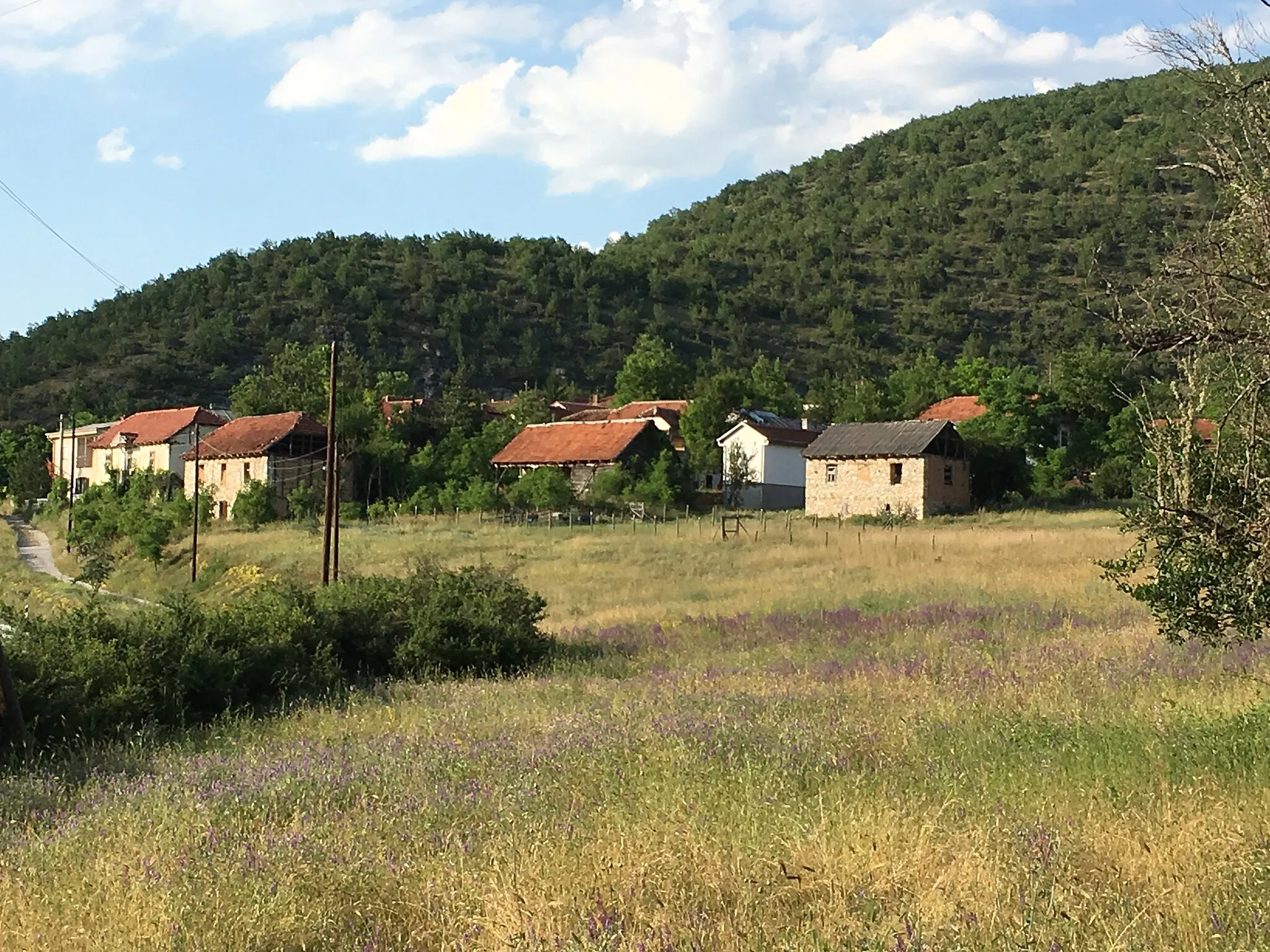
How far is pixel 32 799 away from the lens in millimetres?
7758

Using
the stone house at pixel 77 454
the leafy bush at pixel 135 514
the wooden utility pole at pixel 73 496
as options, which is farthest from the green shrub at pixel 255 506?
the stone house at pixel 77 454

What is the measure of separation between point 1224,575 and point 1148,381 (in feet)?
5.03

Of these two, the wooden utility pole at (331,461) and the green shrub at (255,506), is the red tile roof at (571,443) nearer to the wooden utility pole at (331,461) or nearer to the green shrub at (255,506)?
the green shrub at (255,506)

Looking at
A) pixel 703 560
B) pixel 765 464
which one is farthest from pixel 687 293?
pixel 703 560

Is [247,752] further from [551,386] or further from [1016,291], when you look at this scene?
[1016,291]

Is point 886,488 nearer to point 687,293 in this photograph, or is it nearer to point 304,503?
point 304,503

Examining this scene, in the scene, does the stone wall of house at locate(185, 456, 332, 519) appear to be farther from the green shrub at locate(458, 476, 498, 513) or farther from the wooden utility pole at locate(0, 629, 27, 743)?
the wooden utility pole at locate(0, 629, 27, 743)

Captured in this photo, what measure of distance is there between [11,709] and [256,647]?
407cm

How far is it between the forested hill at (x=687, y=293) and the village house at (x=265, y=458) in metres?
33.6

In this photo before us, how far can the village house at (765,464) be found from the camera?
65.7m

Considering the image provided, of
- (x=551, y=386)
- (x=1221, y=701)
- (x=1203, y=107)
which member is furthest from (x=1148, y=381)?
(x=551, y=386)

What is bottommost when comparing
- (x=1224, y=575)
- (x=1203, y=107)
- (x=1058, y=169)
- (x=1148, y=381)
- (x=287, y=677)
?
(x=287, y=677)

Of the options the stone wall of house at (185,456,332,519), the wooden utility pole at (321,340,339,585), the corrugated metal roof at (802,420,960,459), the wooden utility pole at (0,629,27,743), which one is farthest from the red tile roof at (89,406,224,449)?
the wooden utility pole at (0,629,27,743)

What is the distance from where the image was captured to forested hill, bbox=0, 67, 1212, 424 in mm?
108438
